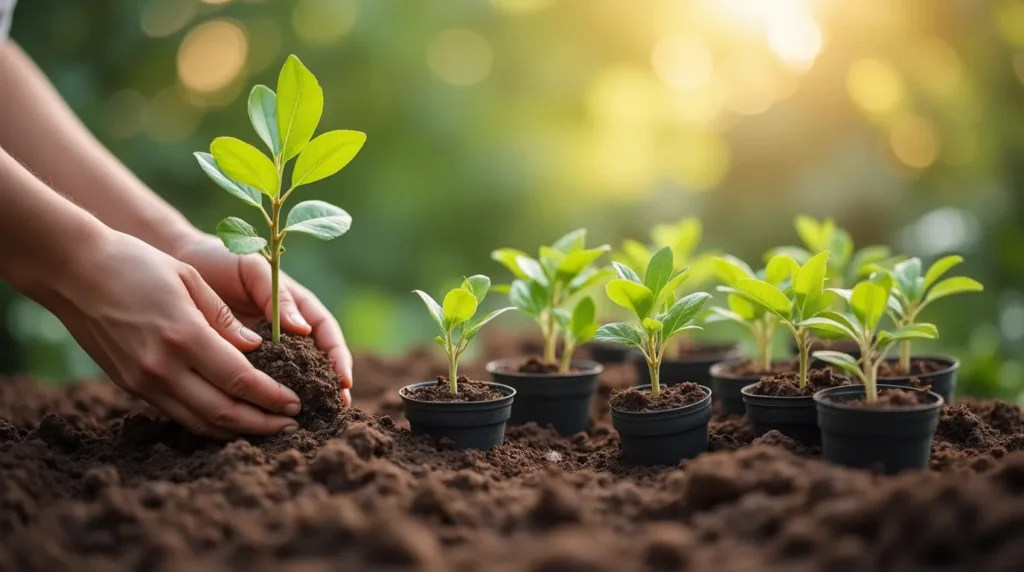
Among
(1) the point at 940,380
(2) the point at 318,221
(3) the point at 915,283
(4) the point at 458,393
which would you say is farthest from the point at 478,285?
(1) the point at 940,380

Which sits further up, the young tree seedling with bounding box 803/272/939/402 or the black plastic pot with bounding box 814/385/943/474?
the young tree seedling with bounding box 803/272/939/402

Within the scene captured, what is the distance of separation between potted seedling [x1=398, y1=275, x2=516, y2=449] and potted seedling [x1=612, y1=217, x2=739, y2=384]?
1.50ft

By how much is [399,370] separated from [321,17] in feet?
6.72

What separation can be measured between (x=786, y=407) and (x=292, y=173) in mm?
981

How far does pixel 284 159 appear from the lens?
147 cm

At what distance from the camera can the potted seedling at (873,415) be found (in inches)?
46.1

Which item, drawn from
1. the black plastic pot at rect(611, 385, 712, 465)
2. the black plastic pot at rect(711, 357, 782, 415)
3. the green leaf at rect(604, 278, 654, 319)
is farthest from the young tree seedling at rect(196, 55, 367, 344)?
the black plastic pot at rect(711, 357, 782, 415)

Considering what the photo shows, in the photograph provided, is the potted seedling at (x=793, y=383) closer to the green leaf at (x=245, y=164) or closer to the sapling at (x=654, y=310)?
the sapling at (x=654, y=310)

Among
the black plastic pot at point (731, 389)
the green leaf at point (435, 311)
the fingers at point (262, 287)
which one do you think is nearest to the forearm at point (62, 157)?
the fingers at point (262, 287)

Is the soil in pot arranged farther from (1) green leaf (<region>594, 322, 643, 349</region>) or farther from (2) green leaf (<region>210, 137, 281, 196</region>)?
(2) green leaf (<region>210, 137, 281, 196</region>)

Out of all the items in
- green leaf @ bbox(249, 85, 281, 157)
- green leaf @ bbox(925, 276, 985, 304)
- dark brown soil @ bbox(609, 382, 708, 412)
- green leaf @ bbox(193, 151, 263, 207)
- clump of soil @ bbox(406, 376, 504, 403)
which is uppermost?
green leaf @ bbox(249, 85, 281, 157)

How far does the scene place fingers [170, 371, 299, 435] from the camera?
1.37m

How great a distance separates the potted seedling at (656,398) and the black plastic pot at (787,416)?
88 mm

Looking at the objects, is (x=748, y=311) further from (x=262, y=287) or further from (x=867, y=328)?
(x=262, y=287)
